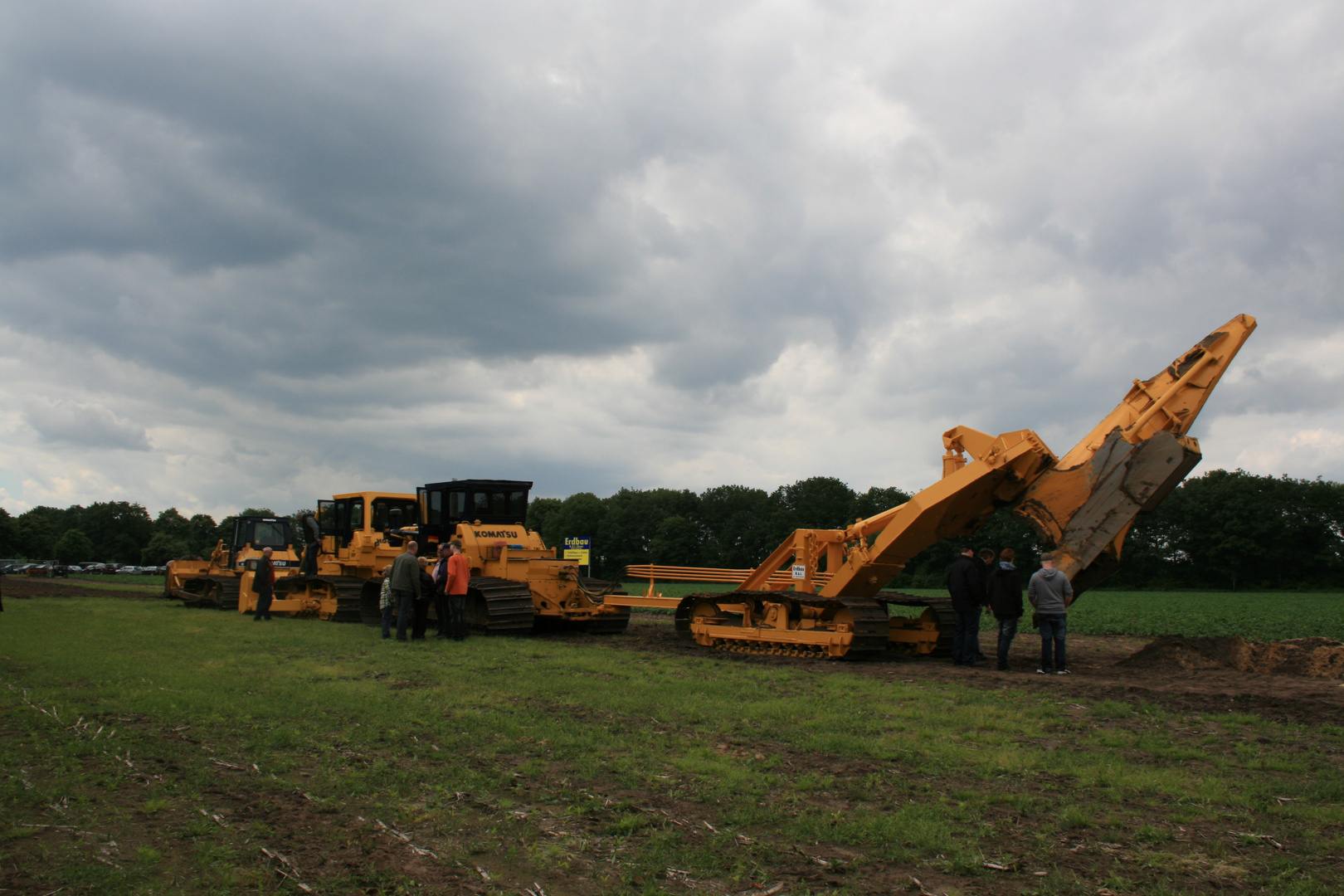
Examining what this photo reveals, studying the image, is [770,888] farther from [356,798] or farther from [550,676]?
[550,676]

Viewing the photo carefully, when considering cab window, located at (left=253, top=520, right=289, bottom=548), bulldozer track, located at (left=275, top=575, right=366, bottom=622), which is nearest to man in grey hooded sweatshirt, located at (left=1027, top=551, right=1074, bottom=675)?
bulldozer track, located at (left=275, top=575, right=366, bottom=622)

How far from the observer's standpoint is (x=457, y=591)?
47.3ft

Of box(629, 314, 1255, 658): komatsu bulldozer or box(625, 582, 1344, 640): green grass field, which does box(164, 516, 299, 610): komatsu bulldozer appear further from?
box(629, 314, 1255, 658): komatsu bulldozer

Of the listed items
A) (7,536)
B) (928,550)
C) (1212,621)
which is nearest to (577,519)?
(928,550)

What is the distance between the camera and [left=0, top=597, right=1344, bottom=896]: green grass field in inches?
152

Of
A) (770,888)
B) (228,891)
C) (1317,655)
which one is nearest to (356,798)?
(228,891)

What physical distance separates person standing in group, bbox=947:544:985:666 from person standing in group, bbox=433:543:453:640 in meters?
8.22

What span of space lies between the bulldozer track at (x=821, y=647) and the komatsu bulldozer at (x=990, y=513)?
2 centimetres

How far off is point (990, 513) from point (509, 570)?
8807 millimetres

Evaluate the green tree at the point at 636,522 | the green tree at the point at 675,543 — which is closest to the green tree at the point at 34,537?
the green tree at the point at 636,522

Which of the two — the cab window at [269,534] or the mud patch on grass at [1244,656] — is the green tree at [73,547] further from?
the mud patch on grass at [1244,656]

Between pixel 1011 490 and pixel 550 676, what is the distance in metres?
6.74

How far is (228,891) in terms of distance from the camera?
358 cm

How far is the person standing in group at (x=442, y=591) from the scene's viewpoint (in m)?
14.6
